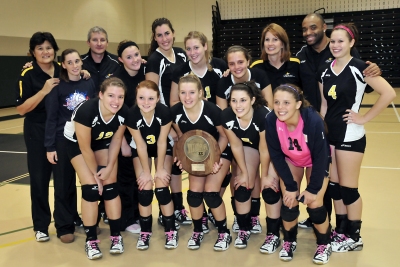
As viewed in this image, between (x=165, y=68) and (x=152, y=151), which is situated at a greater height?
(x=165, y=68)

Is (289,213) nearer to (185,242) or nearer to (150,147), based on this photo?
(185,242)

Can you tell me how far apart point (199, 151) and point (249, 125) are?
1.48 feet

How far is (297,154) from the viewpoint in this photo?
9.60ft

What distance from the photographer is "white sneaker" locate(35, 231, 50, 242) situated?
11.4 feet

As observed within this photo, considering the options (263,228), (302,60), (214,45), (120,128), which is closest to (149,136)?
(120,128)

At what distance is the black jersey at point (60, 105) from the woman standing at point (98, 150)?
0.13 metres

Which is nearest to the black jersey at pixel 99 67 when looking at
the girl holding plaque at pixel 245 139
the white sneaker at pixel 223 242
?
the girl holding plaque at pixel 245 139

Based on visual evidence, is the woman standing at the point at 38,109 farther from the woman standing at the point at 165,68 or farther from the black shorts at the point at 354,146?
the black shorts at the point at 354,146

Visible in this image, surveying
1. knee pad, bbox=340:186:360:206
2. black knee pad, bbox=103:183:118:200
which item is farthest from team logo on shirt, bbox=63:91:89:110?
knee pad, bbox=340:186:360:206

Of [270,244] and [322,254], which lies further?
[270,244]

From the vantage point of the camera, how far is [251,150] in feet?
10.9

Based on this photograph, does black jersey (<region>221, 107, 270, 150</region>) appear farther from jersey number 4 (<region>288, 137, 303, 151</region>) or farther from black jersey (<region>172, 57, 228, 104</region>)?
black jersey (<region>172, 57, 228, 104</region>)

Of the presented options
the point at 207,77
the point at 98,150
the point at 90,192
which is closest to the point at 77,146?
the point at 98,150

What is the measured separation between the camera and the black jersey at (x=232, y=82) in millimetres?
3414
